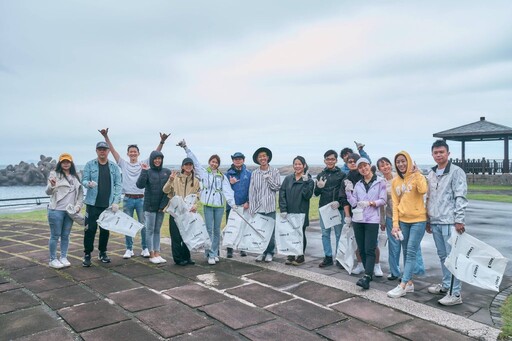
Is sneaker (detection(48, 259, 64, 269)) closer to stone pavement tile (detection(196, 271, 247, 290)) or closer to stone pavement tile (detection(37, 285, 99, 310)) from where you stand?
stone pavement tile (detection(37, 285, 99, 310))

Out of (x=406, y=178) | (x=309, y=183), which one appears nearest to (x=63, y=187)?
(x=309, y=183)

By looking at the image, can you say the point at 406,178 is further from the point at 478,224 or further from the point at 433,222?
the point at 478,224

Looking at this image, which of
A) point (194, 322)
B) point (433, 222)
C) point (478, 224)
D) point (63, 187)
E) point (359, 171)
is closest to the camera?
point (194, 322)

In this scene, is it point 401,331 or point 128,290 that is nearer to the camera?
point 401,331

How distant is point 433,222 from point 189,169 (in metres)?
3.54

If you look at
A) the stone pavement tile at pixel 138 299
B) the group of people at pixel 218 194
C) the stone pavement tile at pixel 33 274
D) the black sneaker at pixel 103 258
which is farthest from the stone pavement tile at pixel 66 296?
the black sneaker at pixel 103 258

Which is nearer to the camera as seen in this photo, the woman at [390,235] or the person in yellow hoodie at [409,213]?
the person in yellow hoodie at [409,213]

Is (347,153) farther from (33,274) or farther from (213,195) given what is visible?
(33,274)

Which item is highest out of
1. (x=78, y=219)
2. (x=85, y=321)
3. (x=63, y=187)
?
(x=63, y=187)

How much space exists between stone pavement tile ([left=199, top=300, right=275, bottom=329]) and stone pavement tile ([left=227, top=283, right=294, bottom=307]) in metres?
0.20

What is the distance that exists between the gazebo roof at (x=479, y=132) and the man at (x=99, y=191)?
2391cm

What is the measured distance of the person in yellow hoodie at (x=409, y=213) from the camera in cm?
440

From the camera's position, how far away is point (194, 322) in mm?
3658

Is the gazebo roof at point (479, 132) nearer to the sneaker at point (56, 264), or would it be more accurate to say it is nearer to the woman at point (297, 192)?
the woman at point (297, 192)
